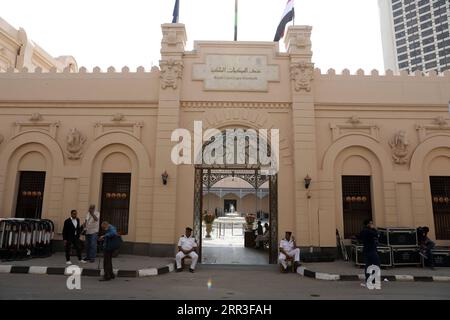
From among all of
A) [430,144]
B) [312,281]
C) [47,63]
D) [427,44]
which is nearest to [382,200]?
[430,144]

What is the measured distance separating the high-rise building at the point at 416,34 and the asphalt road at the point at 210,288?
68.7 meters

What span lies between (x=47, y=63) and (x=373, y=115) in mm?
17343

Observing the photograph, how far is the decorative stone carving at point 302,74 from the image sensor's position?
12.2 m

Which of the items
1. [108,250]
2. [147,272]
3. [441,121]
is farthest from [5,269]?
[441,121]

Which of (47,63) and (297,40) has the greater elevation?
(47,63)

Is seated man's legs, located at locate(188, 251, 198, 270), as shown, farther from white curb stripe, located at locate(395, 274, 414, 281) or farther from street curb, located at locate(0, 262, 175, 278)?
white curb stripe, located at locate(395, 274, 414, 281)

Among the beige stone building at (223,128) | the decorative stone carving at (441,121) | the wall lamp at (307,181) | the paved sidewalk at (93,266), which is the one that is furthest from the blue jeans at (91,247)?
the decorative stone carving at (441,121)

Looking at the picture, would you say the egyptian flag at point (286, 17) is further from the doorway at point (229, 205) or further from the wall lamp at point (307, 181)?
the doorway at point (229, 205)

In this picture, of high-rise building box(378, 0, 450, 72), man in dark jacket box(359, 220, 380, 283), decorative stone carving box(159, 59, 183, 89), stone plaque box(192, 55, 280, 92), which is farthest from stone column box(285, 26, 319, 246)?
high-rise building box(378, 0, 450, 72)

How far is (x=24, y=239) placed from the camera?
10.3 metres

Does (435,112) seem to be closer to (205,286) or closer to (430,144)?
(430,144)

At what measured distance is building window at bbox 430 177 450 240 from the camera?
11.7 meters

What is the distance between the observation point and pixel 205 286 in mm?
7688

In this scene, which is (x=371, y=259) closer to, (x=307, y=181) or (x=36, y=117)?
(x=307, y=181)
